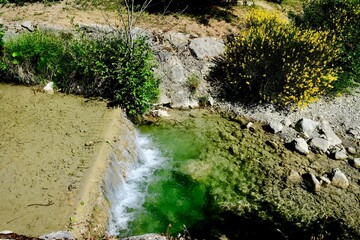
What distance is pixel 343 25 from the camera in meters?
12.4

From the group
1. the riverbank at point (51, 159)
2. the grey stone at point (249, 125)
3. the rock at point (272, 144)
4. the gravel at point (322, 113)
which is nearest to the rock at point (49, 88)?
the riverbank at point (51, 159)

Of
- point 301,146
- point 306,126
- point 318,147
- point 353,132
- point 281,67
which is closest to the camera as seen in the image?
point 301,146

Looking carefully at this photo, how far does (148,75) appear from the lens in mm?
9977

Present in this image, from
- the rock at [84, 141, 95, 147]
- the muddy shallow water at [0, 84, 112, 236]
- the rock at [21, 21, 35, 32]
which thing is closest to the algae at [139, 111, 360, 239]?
the muddy shallow water at [0, 84, 112, 236]

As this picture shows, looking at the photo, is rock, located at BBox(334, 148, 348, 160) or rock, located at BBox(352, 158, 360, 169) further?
rock, located at BBox(334, 148, 348, 160)

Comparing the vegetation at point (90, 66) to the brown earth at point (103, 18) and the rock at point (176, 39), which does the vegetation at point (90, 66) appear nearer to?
the rock at point (176, 39)

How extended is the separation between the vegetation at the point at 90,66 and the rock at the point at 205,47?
260 centimetres

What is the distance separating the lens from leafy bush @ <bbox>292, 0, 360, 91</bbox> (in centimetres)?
1184

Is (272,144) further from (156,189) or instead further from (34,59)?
(34,59)

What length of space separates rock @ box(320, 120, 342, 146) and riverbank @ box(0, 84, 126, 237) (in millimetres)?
5961

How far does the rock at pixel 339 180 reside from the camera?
27.5 feet

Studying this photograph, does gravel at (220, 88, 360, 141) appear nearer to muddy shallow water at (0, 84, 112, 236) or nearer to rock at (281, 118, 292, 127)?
rock at (281, 118, 292, 127)

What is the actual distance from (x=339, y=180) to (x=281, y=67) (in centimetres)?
407

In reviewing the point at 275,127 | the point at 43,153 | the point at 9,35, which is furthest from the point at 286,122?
the point at 9,35
